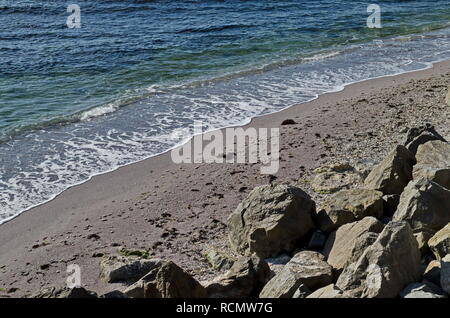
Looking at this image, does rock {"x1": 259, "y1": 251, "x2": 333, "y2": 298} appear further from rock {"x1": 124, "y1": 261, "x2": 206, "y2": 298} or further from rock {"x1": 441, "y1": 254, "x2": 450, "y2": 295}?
rock {"x1": 441, "y1": 254, "x2": 450, "y2": 295}

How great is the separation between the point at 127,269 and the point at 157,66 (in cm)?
1386

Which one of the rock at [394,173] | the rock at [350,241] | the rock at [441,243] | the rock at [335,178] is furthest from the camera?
the rock at [335,178]

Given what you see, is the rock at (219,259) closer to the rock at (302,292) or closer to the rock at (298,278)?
the rock at (298,278)

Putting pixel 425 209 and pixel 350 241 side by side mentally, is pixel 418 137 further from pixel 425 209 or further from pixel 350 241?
pixel 350 241

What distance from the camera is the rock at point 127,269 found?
6957 mm

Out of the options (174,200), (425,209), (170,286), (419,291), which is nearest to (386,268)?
(419,291)

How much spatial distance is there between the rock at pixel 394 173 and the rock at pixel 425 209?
93cm

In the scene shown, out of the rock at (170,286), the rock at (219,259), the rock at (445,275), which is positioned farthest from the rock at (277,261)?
the rock at (445,275)

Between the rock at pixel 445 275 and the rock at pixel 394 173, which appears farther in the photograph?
the rock at pixel 394 173

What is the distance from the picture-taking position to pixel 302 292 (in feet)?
18.2

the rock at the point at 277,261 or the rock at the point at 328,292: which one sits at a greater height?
the rock at the point at 328,292

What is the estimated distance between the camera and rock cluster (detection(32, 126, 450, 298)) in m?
5.48

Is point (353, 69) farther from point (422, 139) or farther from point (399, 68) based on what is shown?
point (422, 139)

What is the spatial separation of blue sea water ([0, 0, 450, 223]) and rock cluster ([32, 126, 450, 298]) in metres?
4.18
